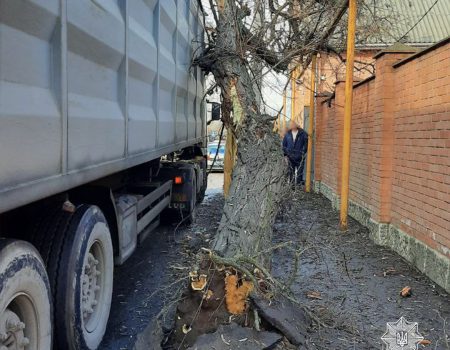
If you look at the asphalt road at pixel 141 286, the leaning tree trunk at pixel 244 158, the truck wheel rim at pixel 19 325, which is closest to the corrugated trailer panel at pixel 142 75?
the leaning tree trunk at pixel 244 158

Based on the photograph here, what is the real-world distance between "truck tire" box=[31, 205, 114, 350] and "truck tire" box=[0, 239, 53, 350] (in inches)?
13.3

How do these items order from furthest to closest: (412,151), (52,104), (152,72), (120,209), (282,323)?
(412,151), (152,72), (120,209), (282,323), (52,104)

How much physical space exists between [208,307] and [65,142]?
155 centimetres

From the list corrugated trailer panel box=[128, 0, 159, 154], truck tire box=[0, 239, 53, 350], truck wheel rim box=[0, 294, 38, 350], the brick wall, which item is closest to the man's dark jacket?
the brick wall

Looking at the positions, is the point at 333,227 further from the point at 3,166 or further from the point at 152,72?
the point at 3,166

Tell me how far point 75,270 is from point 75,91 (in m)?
1.06

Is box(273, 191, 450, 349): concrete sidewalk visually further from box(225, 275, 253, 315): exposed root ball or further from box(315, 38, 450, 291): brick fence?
box(225, 275, 253, 315): exposed root ball

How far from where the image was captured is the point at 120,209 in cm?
450

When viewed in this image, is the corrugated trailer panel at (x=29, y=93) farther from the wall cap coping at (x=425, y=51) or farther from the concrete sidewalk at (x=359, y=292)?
the wall cap coping at (x=425, y=51)

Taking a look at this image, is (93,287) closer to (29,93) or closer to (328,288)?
(29,93)

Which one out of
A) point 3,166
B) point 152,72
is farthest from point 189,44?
point 3,166

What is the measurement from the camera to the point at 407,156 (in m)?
6.17

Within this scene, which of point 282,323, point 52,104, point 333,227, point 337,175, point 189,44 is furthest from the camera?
point 337,175

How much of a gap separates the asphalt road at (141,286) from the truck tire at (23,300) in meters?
1.31
